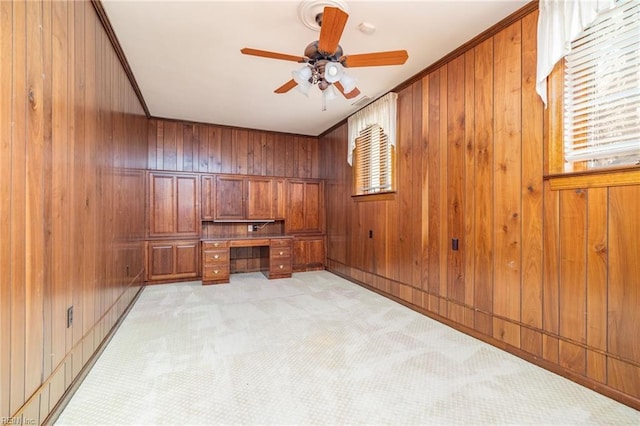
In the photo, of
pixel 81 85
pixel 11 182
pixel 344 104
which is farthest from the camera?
pixel 344 104

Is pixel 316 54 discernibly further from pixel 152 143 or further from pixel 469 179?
pixel 152 143

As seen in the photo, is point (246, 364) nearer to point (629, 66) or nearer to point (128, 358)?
point (128, 358)

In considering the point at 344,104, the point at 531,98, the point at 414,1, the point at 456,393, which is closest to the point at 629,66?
the point at 531,98

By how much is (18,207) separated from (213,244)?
11.3ft

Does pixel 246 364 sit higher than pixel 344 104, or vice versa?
pixel 344 104

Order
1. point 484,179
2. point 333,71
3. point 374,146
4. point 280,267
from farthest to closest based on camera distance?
point 280,267 → point 374,146 → point 484,179 → point 333,71

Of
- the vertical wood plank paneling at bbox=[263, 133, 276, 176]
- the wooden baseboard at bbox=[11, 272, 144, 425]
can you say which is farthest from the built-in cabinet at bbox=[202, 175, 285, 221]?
the wooden baseboard at bbox=[11, 272, 144, 425]

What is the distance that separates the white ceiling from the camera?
225cm

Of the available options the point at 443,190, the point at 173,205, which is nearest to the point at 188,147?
the point at 173,205

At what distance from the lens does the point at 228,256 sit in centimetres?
480

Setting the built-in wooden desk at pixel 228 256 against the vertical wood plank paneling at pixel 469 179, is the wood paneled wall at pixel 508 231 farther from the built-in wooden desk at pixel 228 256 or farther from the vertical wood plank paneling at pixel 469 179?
the built-in wooden desk at pixel 228 256

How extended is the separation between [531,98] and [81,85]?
3.27m

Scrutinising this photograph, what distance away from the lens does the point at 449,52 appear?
2.88m

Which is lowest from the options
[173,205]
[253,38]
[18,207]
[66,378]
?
[66,378]
